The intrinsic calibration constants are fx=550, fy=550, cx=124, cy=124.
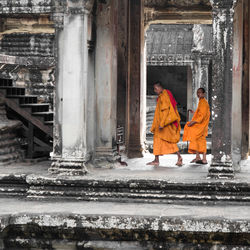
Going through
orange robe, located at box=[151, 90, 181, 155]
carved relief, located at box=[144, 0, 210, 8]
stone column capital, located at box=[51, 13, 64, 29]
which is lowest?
orange robe, located at box=[151, 90, 181, 155]

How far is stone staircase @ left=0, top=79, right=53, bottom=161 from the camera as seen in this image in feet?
36.1

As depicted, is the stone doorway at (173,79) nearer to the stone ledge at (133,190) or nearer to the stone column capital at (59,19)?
the stone column capital at (59,19)

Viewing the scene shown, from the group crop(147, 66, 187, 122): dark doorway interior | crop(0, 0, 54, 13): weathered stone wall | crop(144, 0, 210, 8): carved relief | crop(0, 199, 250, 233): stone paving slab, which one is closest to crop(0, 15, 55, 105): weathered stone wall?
crop(0, 0, 54, 13): weathered stone wall

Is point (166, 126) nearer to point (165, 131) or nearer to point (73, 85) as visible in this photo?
point (165, 131)

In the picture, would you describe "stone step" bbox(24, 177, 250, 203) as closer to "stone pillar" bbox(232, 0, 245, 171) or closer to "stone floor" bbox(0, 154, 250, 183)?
"stone floor" bbox(0, 154, 250, 183)

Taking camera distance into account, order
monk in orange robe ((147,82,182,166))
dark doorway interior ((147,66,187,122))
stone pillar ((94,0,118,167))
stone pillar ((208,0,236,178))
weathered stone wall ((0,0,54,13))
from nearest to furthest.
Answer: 1. stone pillar ((208,0,236,178))
2. weathered stone wall ((0,0,54,13))
3. stone pillar ((94,0,118,167))
4. monk in orange robe ((147,82,182,166))
5. dark doorway interior ((147,66,187,122))

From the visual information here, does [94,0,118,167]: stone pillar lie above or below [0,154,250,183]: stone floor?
above

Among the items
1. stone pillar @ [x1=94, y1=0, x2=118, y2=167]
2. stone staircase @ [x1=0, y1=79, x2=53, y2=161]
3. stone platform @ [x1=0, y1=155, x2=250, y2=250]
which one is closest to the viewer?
stone platform @ [x1=0, y1=155, x2=250, y2=250]

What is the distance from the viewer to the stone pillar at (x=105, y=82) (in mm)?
9695

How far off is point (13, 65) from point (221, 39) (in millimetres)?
6721

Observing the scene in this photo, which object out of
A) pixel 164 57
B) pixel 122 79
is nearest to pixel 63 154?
pixel 122 79

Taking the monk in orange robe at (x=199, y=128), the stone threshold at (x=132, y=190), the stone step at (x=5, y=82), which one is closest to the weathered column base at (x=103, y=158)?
the stone threshold at (x=132, y=190)

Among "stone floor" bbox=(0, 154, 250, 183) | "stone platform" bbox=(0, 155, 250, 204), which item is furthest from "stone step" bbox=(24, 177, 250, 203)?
"stone floor" bbox=(0, 154, 250, 183)

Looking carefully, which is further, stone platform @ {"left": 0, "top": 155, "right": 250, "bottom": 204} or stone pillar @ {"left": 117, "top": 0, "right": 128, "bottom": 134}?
stone pillar @ {"left": 117, "top": 0, "right": 128, "bottom": 134}
